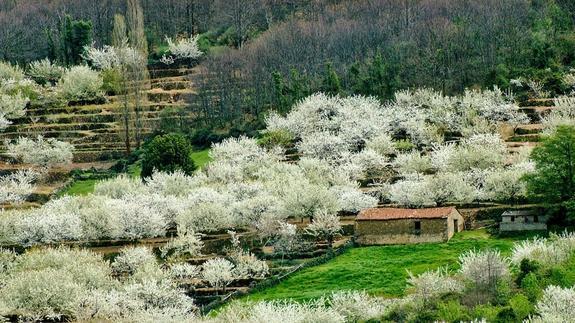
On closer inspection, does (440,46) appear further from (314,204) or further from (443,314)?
(443,314)

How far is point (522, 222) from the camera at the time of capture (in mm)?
89938

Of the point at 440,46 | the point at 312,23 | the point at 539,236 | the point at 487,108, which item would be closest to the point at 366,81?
the point at 440,46

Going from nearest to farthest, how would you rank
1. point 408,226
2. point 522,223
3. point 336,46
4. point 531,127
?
point 522,223, point 408,226, point 531,127, point 336,46

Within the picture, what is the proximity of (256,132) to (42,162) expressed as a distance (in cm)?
1985

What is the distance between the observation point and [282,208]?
9831cm

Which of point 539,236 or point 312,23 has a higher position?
point 312,23

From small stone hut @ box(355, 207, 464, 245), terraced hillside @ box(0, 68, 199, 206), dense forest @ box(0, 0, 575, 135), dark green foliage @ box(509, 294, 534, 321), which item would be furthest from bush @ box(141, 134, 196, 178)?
dark green foliage @ box(509, 294, 534, 321)

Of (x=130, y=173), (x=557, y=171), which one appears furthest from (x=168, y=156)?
(x=557, y=171)

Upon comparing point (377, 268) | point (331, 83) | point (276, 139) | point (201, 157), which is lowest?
point (377, 268)

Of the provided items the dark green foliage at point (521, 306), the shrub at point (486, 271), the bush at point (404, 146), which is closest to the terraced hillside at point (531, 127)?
the bush at point (404, 146)

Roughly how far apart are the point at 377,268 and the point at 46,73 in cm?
7770

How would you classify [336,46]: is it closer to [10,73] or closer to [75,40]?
[75,40]

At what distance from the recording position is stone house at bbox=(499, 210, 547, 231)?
89.7 m

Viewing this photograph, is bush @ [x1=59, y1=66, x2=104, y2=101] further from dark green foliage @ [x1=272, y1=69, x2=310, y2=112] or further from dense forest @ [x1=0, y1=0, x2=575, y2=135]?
dark green foliage @ [x1=272, y1=69, x2=310, y2=112]
